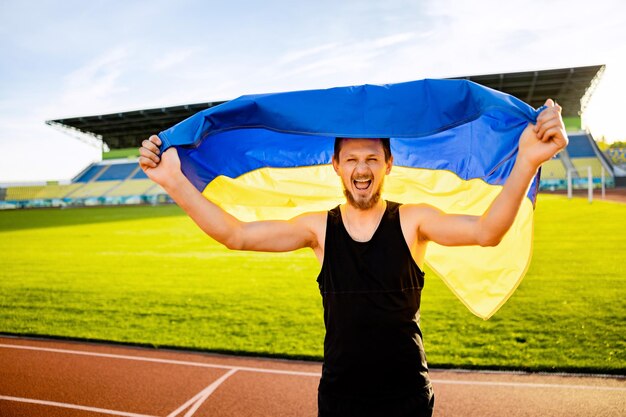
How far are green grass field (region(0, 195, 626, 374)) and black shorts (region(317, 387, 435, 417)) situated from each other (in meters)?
4.01

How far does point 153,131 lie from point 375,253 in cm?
7013

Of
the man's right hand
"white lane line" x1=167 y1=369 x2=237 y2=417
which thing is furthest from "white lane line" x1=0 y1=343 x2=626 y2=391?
the man's right hand

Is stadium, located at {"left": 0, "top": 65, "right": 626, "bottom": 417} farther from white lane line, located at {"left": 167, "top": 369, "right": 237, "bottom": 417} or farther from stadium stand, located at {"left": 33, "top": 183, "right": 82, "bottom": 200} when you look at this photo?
stadium stand, located at {"left": 33, "top": 183, "right": 82, "bottom": 200}

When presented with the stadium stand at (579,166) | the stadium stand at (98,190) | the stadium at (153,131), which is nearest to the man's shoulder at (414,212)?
the stadium at (153,131)

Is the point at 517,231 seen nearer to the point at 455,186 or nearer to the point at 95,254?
the point at 455,186

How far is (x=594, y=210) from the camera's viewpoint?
2380cm

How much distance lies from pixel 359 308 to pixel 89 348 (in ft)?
19.6

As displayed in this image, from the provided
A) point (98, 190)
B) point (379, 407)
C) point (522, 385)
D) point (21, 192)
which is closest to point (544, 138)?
point (379, 407)

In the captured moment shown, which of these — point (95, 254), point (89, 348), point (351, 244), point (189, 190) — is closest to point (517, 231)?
point (351, 244)

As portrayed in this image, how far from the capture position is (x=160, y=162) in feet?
7.83

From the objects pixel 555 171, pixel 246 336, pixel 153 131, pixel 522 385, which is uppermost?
pixel 153 131

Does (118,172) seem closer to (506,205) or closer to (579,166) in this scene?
(579,166)

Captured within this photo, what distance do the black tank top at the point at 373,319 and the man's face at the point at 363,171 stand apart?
158 mm

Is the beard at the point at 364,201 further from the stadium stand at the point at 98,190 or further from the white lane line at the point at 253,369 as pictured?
the stadium stand at the point at 98,190
